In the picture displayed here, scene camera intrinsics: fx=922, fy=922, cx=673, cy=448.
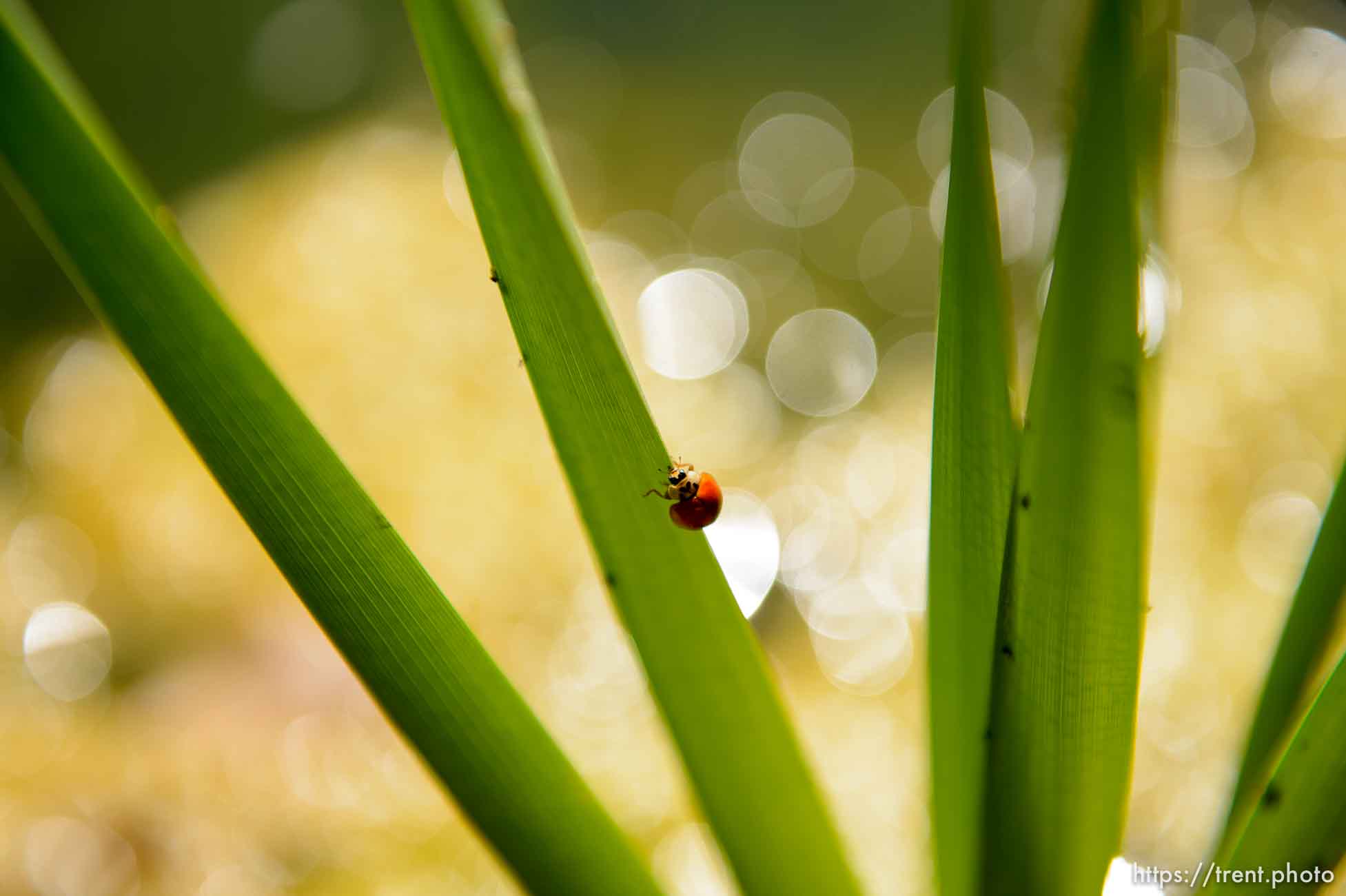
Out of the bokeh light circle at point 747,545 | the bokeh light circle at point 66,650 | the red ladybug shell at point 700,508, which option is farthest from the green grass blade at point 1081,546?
the bokeh light circle at point 66,650

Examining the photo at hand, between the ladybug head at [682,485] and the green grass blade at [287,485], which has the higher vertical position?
the ladybug head at [682,485]

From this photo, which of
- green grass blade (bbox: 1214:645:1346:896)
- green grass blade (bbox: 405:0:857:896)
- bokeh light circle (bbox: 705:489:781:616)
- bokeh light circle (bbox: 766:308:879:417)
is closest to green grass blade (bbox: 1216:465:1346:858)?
green grass blade (bbox: 1214:645:1346:896)

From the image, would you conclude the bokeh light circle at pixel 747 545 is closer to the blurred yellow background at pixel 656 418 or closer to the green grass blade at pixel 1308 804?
the blurred yellow background at pixel 656 418

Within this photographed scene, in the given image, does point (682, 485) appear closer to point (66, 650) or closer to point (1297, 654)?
point (1297, 654)

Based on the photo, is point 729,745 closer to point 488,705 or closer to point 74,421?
point 488,705

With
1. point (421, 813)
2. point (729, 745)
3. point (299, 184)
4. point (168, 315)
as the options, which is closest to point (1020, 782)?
point (729, 745)

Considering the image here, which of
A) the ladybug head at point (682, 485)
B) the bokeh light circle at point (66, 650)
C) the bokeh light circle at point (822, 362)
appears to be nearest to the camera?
the ladybug head at point (682, 485)

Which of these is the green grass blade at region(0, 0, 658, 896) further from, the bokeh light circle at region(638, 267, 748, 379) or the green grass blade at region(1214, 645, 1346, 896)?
the bokeh light circle at region(638, 267, 748, 379)
